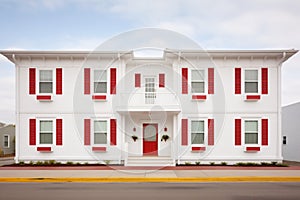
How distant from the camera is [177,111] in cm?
2025

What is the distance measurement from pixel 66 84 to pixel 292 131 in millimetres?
16449

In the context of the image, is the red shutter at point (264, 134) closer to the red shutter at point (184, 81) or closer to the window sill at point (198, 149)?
the window sill at point (198, 149)

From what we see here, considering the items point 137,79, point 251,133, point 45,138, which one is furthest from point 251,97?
point 45,138

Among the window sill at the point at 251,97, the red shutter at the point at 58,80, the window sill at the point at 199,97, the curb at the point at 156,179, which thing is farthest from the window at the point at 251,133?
the red shutter at the point at 58,80

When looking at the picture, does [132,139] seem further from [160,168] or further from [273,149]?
[273,149]

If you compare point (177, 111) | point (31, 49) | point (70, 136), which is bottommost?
point (70, 136)

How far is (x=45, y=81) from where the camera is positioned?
21.1m

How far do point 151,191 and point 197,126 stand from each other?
9.54m

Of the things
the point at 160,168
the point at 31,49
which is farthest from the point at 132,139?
the point at 31,49

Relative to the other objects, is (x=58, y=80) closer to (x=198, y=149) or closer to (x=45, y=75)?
(x=45, y=75)

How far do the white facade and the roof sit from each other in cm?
643

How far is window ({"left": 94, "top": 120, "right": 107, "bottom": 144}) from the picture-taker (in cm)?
2100

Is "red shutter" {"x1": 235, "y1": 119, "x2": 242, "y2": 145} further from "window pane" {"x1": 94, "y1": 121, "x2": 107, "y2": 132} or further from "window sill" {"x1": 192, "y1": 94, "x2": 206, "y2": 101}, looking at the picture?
"window pane" {"x1": 94, "y1": 121, "x2": 107, "y2": 132}

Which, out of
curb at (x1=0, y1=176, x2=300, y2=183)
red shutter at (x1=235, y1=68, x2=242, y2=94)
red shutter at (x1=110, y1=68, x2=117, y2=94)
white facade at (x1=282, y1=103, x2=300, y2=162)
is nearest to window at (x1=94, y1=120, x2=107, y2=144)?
red shutter at (x1=110, y1=68, x2=117, y2=94)
